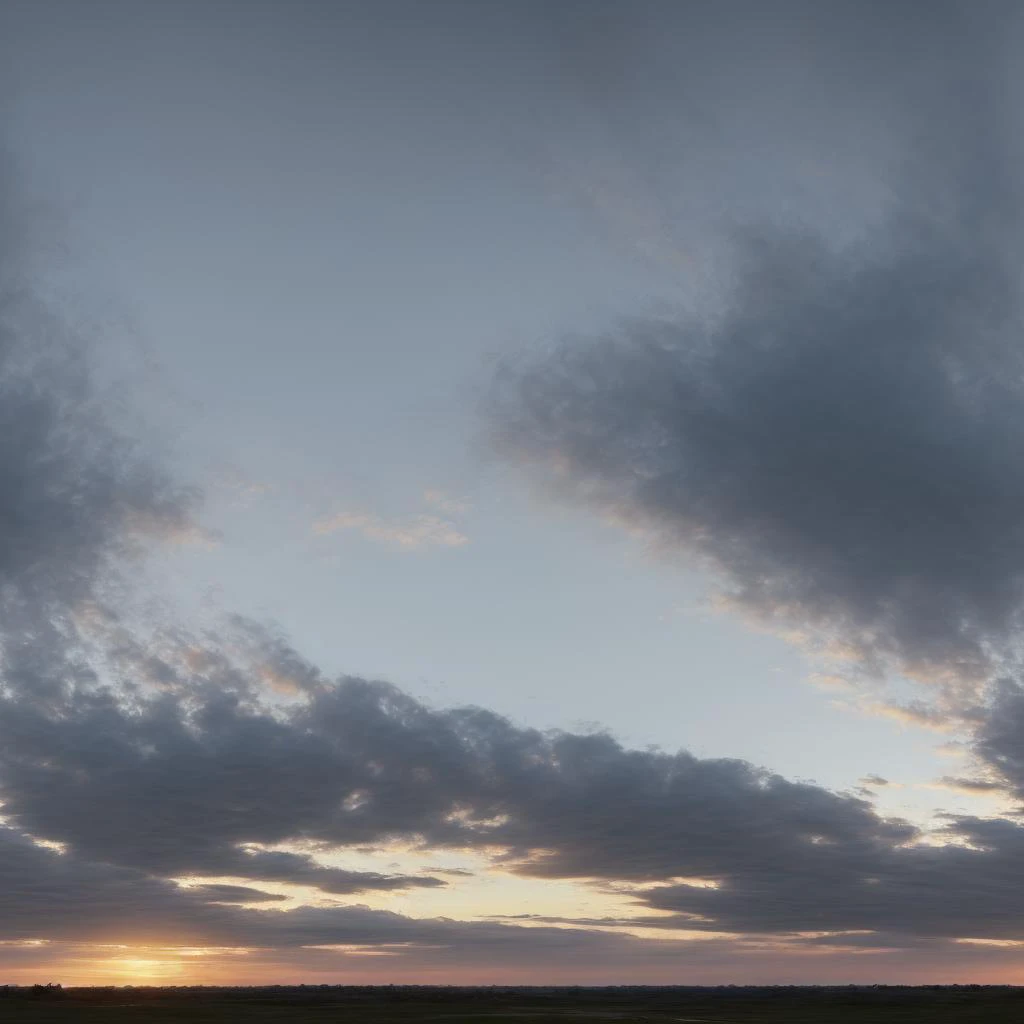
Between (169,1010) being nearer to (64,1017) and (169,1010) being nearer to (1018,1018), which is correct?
(64,1017)

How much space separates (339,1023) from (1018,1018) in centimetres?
10624

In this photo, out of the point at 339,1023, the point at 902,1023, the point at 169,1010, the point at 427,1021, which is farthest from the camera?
the point at 902,1023

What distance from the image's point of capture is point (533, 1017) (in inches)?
5404

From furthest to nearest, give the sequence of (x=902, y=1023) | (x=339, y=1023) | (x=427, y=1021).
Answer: (x=902, y=1023)
(x=339, y=1023)
(x=427, y=1021)

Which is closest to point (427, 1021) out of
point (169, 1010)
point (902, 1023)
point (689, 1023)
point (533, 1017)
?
point (533, 1017)

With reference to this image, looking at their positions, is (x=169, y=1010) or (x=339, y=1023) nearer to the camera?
(x=339, y=1023)

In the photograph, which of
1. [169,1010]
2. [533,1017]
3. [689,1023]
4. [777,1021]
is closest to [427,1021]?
[533,1017]

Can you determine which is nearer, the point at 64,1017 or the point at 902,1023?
the point at 64,1017

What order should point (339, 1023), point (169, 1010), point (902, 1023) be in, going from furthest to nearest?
1. point (902, 1023)
2. point (169, 1010)
3. point (339, 1023)

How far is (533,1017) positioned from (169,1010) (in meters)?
62.1

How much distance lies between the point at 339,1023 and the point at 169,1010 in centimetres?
3247

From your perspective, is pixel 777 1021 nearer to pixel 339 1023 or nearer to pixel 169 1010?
pixel 339 1023

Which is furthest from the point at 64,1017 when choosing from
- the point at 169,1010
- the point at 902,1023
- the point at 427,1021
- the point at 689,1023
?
the point at 902,1023

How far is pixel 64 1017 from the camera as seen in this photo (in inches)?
5404
